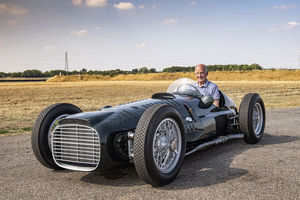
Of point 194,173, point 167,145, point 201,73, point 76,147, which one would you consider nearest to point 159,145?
point 167,145

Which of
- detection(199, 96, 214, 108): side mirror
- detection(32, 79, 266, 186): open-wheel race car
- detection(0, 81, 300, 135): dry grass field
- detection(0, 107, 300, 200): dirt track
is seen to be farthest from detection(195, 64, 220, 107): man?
detection(0, 81, 300, 135): dry grass field

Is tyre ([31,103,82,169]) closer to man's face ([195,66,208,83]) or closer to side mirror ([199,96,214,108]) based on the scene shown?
side mirror ([199,96,214,108])

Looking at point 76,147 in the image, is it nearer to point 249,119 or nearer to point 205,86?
point 205,86

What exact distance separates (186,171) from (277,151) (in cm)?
206

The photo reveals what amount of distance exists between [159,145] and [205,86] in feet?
8.64

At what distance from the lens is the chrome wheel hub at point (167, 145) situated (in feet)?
13.6

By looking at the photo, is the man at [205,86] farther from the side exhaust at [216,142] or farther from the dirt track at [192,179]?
the dirt track at [192,179]

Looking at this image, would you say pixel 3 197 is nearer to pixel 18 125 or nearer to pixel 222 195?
pixel 222 195

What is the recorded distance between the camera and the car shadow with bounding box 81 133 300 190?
4.10 metres

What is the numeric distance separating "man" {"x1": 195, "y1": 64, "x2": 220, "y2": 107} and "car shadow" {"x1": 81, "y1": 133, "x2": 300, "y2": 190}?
117cm

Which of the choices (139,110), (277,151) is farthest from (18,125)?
(277,151)

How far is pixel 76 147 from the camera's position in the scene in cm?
405

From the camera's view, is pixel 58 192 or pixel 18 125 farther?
pixel 18 125

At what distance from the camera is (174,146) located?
14.1 feet
